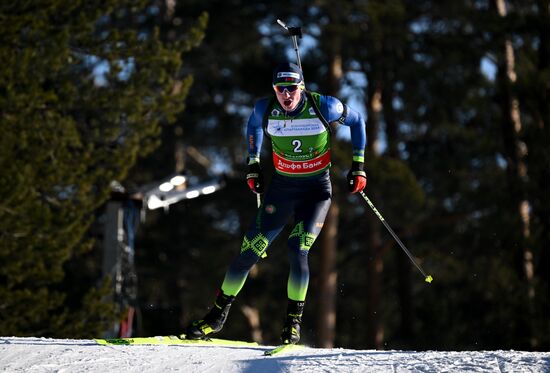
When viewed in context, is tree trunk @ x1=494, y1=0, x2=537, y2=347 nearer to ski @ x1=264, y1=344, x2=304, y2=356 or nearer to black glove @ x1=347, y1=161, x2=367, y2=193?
black glove @ x1=347, y1=161, x2=367, y2=193

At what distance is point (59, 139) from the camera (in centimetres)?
1226

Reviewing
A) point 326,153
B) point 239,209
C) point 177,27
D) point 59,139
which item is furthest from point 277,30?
point 326,153

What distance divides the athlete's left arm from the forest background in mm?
5688

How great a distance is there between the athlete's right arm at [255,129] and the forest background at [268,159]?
5093 mm

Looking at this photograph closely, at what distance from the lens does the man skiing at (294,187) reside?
266 inches

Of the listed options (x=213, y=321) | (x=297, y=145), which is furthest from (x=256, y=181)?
(x=213, y=321)

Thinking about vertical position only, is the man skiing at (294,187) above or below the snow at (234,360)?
above

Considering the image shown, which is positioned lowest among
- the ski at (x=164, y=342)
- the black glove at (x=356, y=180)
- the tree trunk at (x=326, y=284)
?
the tree trunk at (x=326, y=284)

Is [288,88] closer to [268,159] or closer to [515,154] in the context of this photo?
[515,154]

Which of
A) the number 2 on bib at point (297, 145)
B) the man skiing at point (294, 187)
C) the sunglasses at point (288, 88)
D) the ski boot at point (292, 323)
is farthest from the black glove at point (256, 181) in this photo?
the ski boot at point (292, 323)

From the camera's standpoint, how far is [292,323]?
6.84 metres

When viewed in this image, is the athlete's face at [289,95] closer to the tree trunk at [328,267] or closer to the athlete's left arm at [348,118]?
the athlete's left arm at [348,118]

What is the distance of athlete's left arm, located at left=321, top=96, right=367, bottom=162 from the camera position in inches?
269

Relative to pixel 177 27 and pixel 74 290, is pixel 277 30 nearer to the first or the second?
pixel 177 27
